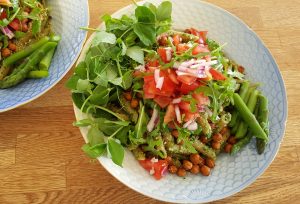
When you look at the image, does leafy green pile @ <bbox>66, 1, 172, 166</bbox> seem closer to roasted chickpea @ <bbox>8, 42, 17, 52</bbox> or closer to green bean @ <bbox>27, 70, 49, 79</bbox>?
green bean @ <bbox>27, 70, 49, 79</bbox>

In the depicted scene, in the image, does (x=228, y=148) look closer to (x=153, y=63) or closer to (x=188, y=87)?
(x=188, y=87)

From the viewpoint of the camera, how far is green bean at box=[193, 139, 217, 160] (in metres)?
1.65

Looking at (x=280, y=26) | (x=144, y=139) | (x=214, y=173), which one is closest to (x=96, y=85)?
(x=144, y=139)

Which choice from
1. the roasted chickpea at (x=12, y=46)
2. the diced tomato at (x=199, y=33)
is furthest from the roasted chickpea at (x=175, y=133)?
the roasted chickpea at (x=12, y=46)

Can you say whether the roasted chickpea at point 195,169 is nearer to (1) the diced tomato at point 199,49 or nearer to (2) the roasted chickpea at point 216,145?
(2) the roasted chickpea at point 216,145

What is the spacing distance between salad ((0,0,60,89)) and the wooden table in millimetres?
144

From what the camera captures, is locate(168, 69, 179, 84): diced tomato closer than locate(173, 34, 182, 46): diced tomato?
Yes

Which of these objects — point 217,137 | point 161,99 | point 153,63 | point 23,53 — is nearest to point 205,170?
point 217,137

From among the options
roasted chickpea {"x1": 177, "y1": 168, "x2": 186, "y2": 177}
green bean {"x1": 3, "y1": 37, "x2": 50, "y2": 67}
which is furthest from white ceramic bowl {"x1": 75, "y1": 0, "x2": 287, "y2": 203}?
green bean {"x1": 3, "y1": 37, "x2": 50, "y2": 67}

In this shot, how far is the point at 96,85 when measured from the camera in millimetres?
1585

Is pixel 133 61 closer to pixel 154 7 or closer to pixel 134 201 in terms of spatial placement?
pixel 154 7

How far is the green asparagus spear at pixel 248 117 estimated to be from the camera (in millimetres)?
1622

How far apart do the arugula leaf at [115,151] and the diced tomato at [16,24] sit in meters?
0.78

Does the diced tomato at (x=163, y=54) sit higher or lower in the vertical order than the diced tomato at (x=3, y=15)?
lower
